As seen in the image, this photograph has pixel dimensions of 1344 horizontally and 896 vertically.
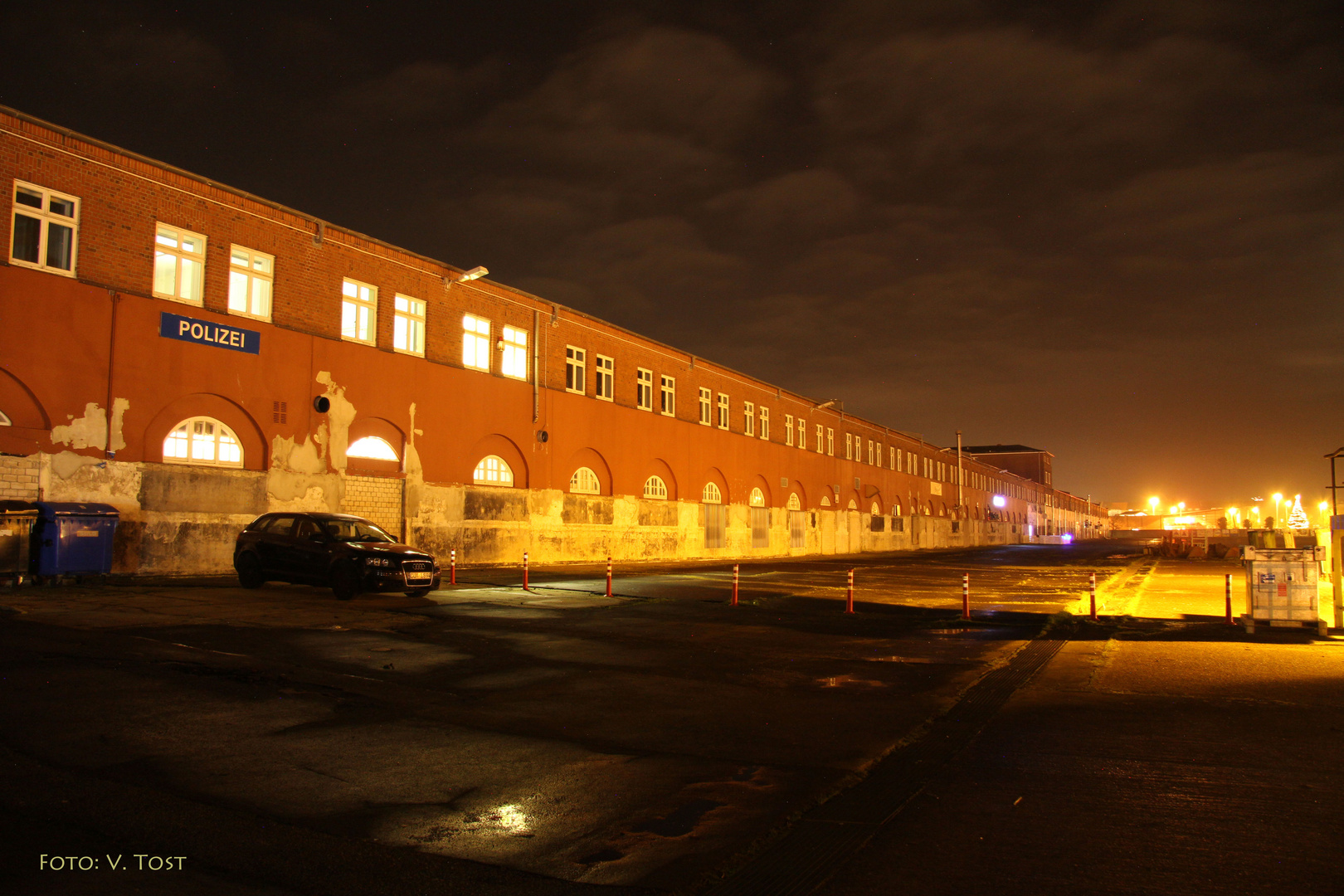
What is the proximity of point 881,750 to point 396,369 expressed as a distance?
22.3 meters

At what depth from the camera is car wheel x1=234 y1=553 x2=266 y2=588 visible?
17.1 meters

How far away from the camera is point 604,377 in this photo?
35438 millimetres

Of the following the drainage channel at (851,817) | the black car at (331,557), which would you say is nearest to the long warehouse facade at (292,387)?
the black car at (331,557)

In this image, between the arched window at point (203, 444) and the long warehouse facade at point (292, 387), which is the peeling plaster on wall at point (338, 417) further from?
the arched window at point (203, 444)

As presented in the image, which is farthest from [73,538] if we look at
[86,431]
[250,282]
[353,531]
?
[250,282]

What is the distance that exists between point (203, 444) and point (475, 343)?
10.1 metres

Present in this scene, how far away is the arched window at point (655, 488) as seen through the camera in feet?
123

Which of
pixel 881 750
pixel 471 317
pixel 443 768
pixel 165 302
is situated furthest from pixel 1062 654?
pixel 471 317

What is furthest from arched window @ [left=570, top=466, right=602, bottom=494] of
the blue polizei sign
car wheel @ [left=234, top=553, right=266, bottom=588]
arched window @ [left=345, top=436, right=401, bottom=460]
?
car wheel @ [left=234, top=553, right=266, bottom=588]

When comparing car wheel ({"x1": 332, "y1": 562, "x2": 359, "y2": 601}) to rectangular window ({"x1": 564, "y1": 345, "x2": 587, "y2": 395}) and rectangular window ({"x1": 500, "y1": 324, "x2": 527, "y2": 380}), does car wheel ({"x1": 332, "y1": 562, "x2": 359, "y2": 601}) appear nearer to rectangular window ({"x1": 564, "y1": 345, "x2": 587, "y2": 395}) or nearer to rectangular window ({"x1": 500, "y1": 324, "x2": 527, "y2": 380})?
rectangular window ({"x1": 500, "y1": 324, "x2": 527, "y2": 380})

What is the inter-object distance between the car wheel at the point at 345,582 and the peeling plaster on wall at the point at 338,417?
8690 millimetres

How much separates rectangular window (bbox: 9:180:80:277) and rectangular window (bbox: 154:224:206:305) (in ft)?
5.88

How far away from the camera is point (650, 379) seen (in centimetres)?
3866

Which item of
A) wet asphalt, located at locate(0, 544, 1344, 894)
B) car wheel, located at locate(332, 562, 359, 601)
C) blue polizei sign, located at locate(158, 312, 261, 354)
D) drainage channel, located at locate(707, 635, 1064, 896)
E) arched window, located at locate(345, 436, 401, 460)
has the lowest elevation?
drainage channel, located at locate(707, 635, 1064, 896)
